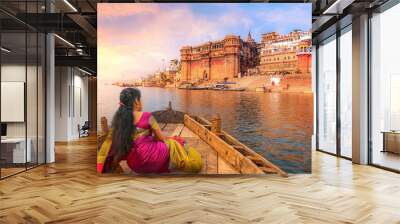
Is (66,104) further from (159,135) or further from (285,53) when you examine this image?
(285,53)

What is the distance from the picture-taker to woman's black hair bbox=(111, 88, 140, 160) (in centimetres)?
702

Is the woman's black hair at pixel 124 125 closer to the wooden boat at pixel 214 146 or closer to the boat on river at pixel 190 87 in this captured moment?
the wooden boat at pixel 214 146

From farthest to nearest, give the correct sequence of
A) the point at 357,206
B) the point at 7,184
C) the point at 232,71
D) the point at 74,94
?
the point at 74,94
the point at 232,71
the point at 7,184
the point at 357,206

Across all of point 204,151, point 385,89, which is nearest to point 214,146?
point 204,151

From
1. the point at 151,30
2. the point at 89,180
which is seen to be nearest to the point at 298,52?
the point at 151,30

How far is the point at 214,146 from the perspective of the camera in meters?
7.01

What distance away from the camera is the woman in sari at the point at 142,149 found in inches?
276

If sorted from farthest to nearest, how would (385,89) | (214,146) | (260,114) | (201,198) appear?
(385,89), (260,114), (214,146), (201,198)

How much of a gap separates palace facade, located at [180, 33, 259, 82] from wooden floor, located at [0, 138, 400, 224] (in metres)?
1.98

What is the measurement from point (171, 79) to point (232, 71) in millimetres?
1180

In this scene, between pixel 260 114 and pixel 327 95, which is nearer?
pixel 260 114

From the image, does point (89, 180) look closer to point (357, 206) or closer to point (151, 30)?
→ point (151, 30)

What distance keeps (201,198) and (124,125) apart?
8.09 feet

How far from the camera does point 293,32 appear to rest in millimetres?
7191
